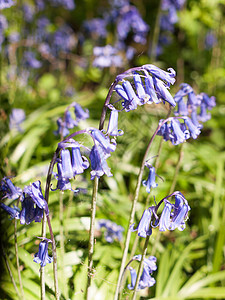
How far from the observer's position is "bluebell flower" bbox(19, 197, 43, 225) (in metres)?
1.52

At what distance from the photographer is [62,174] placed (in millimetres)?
1418

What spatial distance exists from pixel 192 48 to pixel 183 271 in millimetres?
5684

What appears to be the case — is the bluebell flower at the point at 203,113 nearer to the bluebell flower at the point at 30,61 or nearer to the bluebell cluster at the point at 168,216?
the bluebell cluster at the point at 168,216

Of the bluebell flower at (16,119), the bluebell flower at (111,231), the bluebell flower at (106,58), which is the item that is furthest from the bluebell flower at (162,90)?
the bluebell flower at (106,58)

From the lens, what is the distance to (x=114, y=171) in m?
3.02

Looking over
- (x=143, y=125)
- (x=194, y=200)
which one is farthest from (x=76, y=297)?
(x=143, y=125)

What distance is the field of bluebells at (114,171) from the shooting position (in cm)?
156

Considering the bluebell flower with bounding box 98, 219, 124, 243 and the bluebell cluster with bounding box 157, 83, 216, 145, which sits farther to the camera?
the bluebell flower with bounding box 98, 219, 124, 243

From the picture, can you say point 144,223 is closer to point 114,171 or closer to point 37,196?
point 37,196

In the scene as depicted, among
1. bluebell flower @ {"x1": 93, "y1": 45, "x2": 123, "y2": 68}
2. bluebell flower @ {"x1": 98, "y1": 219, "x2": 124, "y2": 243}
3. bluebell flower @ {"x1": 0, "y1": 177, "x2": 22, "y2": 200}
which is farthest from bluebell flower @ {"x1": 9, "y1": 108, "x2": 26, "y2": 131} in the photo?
bluebell flower @ {"x1": 0, "y1": 177, "x2": 22, "y2": 200}

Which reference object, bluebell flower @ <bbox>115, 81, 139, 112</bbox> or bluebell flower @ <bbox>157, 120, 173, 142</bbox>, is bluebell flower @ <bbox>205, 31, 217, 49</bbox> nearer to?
bluebell flower @ <bbox>157, 120, 173, 142</bbox>

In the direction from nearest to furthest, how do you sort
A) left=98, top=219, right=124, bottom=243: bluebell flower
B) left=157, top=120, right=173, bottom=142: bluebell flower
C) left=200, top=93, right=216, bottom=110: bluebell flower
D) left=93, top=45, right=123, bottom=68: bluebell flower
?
left=157, top=120, right=173, bottom=142: bluebell flower < left=200, top=93, right=216, bottom=110: bluebell flower < left=98, top=219, right=124, bottom=243: bluebell flower < left=93, top=45, right=123, bottom=68: bluebell flower

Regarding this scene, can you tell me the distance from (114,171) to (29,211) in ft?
5.02

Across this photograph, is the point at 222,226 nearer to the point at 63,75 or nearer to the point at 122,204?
the point at 122,204
